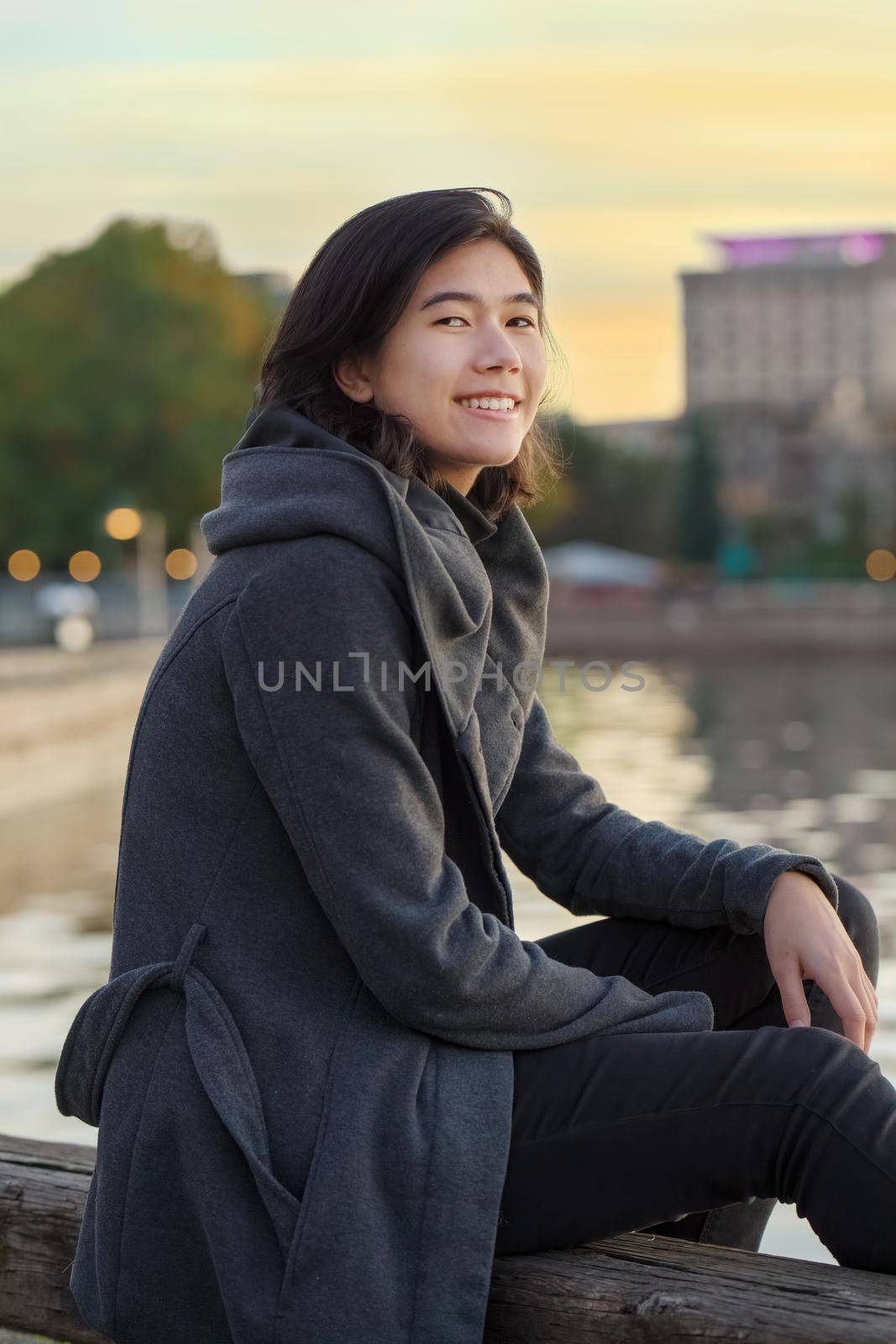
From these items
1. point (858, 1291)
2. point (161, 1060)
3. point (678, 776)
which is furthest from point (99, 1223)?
point (678, 776)

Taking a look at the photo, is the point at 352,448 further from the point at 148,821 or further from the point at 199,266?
the point at 199,266

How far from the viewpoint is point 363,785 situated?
4.99 feet

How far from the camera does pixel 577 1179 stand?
1574 mm

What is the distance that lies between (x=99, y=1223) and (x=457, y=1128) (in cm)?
32

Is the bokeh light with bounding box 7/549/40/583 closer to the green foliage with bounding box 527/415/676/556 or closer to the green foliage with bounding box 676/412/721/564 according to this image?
the green foliage with bounding box 676/412/721/564

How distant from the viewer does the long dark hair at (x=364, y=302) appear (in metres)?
1.76

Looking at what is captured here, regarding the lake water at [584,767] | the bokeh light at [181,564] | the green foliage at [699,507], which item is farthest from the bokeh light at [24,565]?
the green foliage at [699,507]

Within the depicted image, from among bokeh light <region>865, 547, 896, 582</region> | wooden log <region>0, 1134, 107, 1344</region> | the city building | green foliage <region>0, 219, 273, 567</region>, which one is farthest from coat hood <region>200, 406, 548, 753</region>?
the city building

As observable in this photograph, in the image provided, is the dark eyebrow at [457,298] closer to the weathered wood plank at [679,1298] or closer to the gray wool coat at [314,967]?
the gray wool coat at [314,967]

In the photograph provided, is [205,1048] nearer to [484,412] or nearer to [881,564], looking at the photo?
[484,412]

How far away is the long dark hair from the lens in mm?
1757

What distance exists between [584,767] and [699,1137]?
12.3 m

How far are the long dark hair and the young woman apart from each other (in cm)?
9

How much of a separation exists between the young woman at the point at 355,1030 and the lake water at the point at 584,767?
3.48 ft
